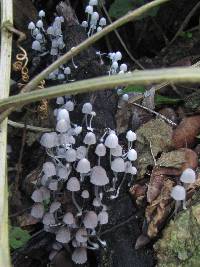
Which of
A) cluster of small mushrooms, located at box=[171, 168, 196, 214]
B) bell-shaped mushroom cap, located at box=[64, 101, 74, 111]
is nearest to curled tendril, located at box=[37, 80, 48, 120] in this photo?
bell-shaped mushroom cap, located at box=[64, 101, 74, 111]

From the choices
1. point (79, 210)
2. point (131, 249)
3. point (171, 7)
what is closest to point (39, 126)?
point (79, 210)

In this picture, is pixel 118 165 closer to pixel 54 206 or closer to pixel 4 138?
pixel 54 206

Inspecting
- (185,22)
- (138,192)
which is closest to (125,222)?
(138,192)

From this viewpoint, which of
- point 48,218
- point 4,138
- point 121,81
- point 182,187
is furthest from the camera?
point 48,218

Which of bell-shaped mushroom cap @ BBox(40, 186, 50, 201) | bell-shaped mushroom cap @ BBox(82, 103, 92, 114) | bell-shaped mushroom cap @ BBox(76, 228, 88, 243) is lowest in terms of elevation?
bell-shaped mushroom cap @ BBox(76, 228, 88, 243)

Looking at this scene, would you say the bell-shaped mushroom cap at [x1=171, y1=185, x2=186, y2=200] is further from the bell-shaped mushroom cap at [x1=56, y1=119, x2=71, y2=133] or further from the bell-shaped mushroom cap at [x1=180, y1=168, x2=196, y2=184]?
the bell-shaped mushroom cap at [x1=56, y1=119, x2=71, y2=133]

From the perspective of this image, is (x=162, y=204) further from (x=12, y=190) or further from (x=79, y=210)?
(x=12, y=190)
